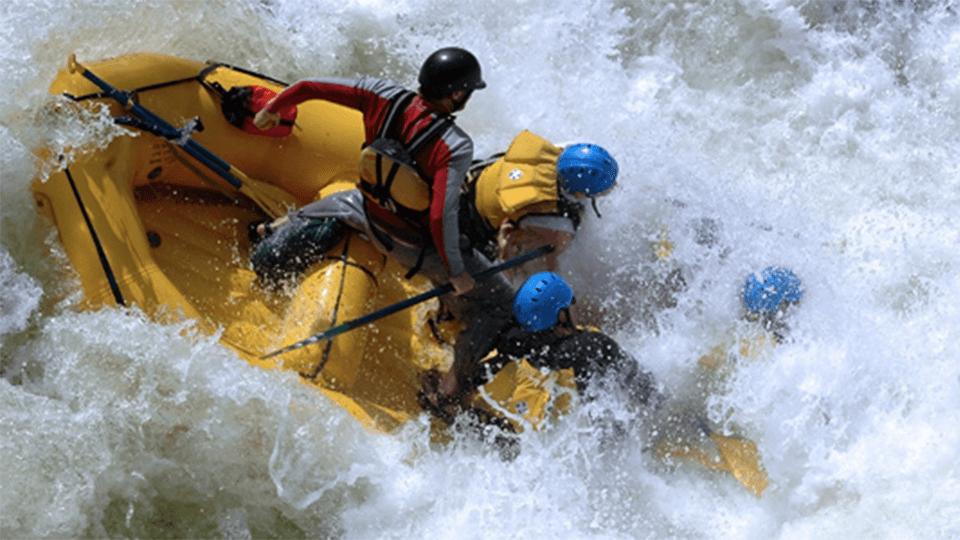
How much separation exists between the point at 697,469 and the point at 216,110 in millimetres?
2376

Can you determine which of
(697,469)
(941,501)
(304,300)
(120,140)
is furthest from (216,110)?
(941,501)

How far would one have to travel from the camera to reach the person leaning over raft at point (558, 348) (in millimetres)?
3518

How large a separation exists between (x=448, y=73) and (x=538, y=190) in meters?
0.62

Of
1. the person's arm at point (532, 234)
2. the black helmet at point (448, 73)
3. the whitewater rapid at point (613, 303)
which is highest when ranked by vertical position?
the black helmet at point (448, 73)

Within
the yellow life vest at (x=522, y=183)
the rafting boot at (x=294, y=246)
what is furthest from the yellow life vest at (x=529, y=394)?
the rafting boot at (x=294, y=246)

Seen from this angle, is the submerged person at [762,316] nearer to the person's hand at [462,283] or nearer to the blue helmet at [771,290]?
the blue helmet at [771,290]

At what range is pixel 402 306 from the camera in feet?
12.3

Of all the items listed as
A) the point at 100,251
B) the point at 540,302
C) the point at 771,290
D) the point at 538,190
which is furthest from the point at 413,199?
the point at 771,290

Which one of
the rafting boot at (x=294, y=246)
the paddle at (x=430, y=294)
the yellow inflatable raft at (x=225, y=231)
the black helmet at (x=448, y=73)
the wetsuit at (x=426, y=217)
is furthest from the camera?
the rafting boot at (x=294, y=246)

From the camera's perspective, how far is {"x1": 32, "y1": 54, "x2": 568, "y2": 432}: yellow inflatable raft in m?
3.46

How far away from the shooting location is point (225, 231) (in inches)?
158

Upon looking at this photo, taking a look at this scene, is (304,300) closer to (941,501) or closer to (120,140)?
(120,140)

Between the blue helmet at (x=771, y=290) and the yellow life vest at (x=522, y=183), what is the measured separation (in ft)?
3.21

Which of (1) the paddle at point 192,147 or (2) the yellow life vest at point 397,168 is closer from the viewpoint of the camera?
(2) the yellow life vest at point 397,168
